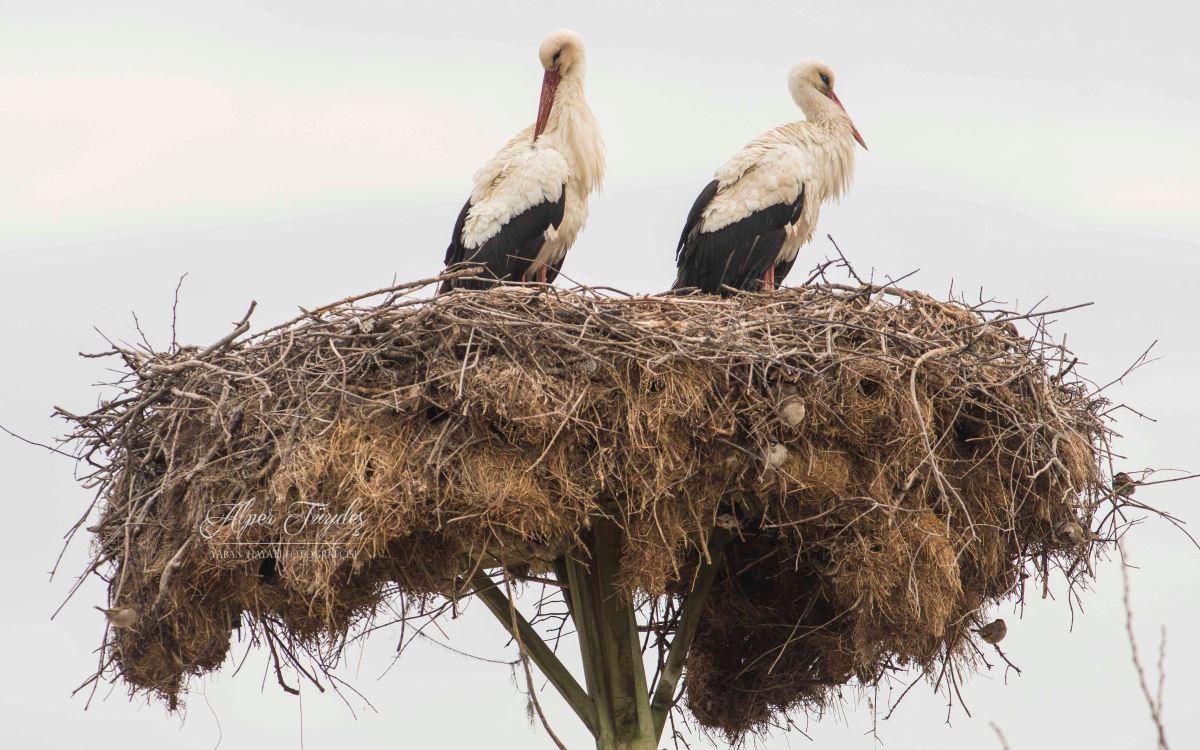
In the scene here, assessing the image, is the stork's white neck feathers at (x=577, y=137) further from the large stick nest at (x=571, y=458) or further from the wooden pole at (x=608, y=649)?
the wooden pole at (x=608, y=649)

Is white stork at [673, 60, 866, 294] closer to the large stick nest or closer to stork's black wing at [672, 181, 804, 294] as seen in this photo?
stork's black wing at [672, 181, 804, 294]

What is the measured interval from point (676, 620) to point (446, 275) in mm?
2442

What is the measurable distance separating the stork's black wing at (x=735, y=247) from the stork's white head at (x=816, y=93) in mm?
959

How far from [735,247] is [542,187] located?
1.25 metres

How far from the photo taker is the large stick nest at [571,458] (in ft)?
21.4

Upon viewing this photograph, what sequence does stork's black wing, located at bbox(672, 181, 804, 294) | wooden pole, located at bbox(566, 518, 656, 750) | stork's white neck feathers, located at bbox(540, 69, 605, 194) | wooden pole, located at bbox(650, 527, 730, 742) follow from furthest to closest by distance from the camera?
stork's white neck feathers, located at bbox(540, 69, 605, 194)
stork's black wing, located at bbox(672, 181, 804, 294)
wooden pole, located at bbox(650, 527, 730, 742)
wooden pole, located at bbox(566, 518, 656, 750)

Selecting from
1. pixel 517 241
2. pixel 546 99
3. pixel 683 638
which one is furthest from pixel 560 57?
pixel 683 638

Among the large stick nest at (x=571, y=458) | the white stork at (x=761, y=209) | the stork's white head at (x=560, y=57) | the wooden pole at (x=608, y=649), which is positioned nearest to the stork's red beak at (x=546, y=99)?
the stork's white head at (x=560, y=57)

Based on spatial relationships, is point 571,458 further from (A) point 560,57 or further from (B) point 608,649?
(A) point 560,57

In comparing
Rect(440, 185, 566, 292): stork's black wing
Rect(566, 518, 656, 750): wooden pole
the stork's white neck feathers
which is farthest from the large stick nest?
the stork's white neck feathers

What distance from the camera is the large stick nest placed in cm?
652

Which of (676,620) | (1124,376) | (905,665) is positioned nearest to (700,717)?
(676,620)

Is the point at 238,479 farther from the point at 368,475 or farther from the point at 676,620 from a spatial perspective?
the point at 676,620

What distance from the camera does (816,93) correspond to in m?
10.7
